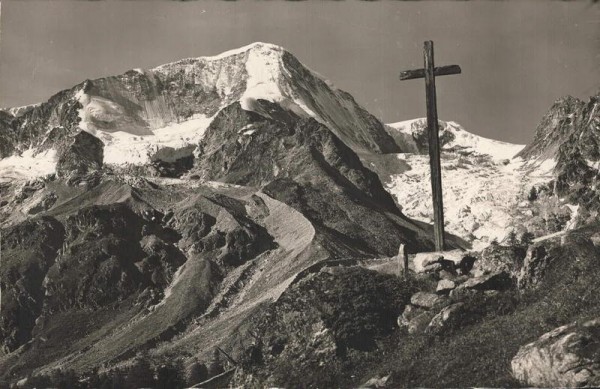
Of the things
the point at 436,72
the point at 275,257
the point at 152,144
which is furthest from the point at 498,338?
the point at 152,144

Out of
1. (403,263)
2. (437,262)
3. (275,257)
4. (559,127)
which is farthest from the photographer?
(559,127)

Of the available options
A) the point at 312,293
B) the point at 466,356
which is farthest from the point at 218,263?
the point at 466,356

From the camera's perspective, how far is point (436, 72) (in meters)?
23.8

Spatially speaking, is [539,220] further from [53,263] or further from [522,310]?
[522,310]

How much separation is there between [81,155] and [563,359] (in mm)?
152901

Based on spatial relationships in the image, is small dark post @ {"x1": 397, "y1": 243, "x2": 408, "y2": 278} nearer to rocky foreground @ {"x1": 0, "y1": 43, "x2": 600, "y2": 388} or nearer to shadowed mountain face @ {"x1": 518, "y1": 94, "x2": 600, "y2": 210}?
rocky foreground @ {"x1": 0, "y1": 43, "x2": 600, "y2": 388}

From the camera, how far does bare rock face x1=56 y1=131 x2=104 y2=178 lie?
154 meters

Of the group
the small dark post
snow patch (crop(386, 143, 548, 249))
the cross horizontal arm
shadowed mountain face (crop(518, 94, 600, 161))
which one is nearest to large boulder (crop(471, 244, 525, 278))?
the small dark post

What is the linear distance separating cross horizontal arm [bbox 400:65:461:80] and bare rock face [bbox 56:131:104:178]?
124660 mm

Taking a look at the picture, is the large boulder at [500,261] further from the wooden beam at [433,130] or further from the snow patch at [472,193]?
the snow patch at [472,193]

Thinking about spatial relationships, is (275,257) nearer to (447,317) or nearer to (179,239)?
(179,239)

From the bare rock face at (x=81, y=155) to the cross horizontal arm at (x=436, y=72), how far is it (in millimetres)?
124660

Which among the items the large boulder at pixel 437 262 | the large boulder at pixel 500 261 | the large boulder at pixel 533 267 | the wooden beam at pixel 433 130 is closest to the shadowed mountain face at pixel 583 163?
the large boulder at pixel 437 262

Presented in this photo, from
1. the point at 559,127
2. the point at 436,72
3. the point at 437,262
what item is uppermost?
the point at 436,72
